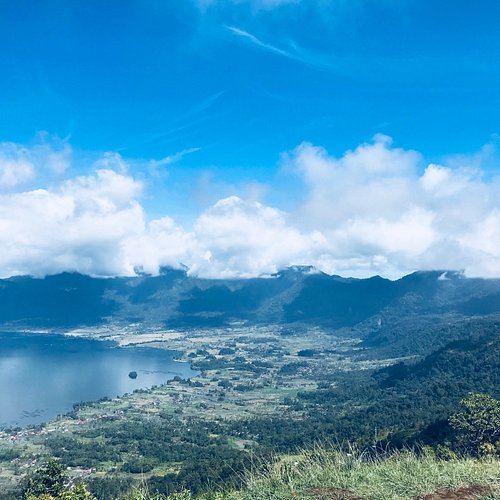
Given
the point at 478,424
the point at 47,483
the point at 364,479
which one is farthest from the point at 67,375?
the point at 364,479

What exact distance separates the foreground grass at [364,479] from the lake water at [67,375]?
3677 inches

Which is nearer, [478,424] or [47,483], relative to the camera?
[47,483]

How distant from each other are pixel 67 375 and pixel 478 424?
127 m

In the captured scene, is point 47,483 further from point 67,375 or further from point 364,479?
point 67,375

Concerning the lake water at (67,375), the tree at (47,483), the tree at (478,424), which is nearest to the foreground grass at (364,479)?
the tree at (47,483)

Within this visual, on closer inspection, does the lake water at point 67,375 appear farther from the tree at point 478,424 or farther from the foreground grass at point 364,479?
the foreground grass at point 364,479

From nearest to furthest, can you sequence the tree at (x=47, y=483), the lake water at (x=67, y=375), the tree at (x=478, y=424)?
the tree at (x=47, y=483) < the tree at (x=478, y=424) < the lake water at (x=67, y=375)

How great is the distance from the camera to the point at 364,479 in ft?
28.9

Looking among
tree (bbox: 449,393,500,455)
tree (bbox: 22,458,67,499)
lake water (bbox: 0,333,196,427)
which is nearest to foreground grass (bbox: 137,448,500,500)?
tree (bbox: 22,458,67,499)

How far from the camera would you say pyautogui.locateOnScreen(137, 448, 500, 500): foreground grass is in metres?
8.27

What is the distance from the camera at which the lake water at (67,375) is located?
334 ft

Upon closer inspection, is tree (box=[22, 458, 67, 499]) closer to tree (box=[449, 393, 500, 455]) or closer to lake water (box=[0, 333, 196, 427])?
tree (box=[449, 393, 500, 455])

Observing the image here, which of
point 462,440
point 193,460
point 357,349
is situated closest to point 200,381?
point 193,460

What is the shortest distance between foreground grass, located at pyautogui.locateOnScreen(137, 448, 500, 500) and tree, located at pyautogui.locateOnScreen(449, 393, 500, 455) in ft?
104
